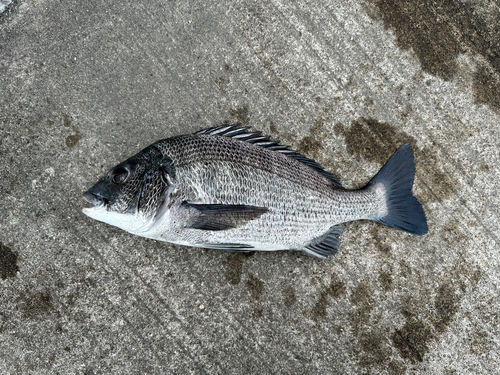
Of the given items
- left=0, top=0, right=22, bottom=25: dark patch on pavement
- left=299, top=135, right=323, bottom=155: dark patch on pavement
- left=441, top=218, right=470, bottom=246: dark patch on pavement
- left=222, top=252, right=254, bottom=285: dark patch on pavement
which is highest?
left=0, top=0, right=22, bottom=25: dark patch on pavement

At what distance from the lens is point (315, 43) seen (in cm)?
296

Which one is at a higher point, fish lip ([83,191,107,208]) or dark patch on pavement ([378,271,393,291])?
fish lip ([83,191,107,208])

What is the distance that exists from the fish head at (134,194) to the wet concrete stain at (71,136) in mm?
774

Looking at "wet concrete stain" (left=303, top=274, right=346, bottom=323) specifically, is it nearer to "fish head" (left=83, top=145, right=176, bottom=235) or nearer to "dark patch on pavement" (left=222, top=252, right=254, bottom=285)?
"dark patch on pavement" (left=222, top=252, right=254, bottom=285)

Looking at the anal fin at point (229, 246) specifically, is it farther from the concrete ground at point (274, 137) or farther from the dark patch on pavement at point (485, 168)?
the dark patch on pavement at point (485, 168)

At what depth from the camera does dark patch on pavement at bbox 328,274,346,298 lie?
9.11 feet

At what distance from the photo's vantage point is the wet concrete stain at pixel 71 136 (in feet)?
9.12

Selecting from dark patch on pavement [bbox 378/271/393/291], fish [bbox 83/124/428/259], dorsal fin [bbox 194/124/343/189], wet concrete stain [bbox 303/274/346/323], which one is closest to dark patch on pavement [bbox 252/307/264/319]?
wet concrete stain [bbox 303/274/346/323]

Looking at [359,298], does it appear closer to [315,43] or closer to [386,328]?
[386,328]

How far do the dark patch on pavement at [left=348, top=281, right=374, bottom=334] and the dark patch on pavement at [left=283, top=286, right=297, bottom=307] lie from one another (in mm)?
515

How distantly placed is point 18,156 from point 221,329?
→ 233 centimetres

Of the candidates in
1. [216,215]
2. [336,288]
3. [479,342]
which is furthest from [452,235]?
[216,215]

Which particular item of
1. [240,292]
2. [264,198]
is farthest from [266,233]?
[240,292]

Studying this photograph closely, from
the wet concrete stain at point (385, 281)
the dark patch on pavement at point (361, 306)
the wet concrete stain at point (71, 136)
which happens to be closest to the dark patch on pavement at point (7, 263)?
the wet concrete stain at point (71, 136)
